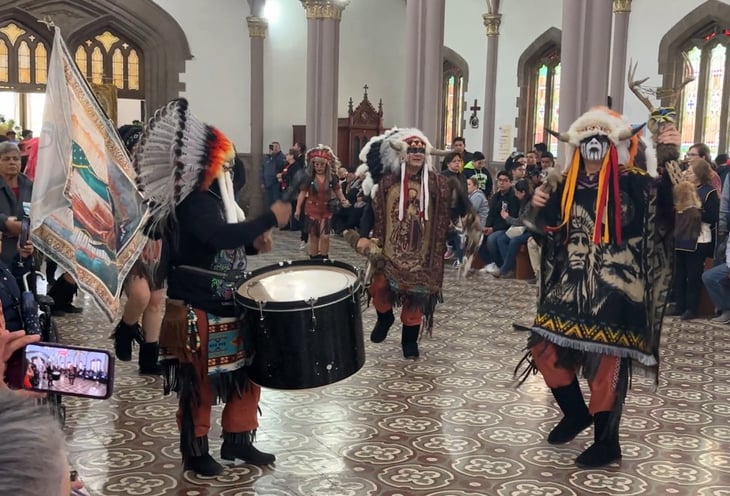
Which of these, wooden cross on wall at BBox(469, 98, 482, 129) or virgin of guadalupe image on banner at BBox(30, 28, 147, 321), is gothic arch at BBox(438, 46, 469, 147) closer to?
wooden cross on wall at BBox(469, 98, 482, 129)

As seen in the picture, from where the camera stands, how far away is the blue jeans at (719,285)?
22.0 feet

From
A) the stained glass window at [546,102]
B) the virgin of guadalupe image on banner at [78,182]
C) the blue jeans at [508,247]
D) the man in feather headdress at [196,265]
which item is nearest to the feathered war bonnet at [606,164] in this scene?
the man in feather headdress at [196,265]

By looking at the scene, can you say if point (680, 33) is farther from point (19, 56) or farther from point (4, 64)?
point (4, 64)

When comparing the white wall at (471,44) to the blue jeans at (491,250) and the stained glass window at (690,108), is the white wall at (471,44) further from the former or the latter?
the blue jeans at (491,250)

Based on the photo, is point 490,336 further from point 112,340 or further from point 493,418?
point 112,340

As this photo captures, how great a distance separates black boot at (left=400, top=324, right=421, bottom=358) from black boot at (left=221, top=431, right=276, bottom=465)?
77.0 inches

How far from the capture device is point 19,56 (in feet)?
49.1

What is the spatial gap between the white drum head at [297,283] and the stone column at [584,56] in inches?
166

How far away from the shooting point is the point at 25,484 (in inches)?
34.4

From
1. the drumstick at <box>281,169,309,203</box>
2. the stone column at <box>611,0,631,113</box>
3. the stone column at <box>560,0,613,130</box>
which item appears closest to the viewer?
the drumstick at <box>281,169,309,203</box>

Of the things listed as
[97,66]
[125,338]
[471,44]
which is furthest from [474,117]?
[125,338]

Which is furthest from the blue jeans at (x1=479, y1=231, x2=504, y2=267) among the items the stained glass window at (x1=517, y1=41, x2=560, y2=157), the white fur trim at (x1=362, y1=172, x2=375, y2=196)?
the stained glass window at (x1=517, y1=41, x2=560, y2=157)

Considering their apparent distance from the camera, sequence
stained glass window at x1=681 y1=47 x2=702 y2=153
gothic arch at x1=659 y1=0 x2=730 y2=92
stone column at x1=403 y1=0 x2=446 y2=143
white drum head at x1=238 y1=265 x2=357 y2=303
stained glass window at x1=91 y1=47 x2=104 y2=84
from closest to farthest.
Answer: white drum head at x1=238 y1=265 x2=357 y2=303 → stone column at x1=403 y1=0 x2=446 y2=143 → gothic arch at x1=659 y1=0 x2=730 y2=92 → stained glass window at x1=681 y1=47 x2=702 y2=153 → stained glass window at x1=91 y1=47 x2=104 y2=84

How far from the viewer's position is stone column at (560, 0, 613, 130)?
692cm
